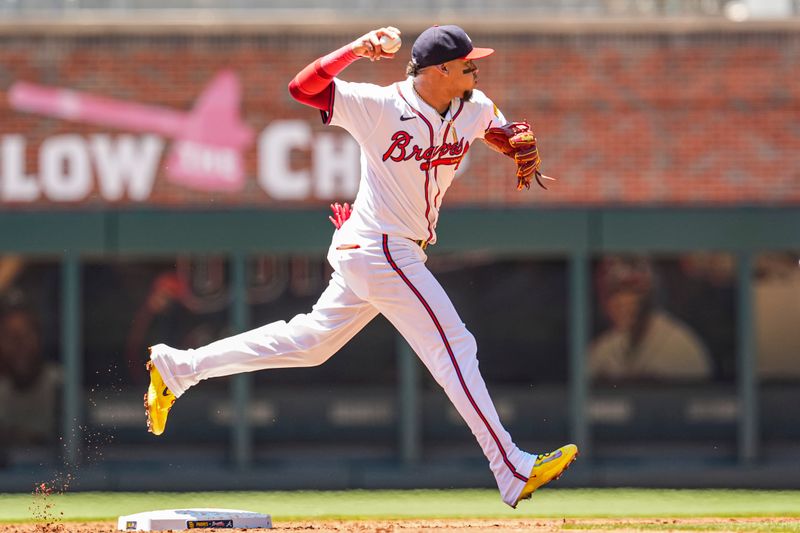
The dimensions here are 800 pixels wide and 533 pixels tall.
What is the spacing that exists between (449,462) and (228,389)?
229 cm

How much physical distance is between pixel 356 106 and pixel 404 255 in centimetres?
69

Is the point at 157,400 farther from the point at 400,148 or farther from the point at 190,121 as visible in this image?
the point at 190,121

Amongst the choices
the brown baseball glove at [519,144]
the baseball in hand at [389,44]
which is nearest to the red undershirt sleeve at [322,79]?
the baseball in hand at [389,44]

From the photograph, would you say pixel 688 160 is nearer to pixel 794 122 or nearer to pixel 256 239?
pixel 794 122

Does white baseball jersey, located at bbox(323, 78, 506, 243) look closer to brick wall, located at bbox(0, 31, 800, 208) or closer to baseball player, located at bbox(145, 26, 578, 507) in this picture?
baseball player, located at bbox(145, 26, 578, 507)

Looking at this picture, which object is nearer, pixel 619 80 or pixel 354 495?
pixel 354 495

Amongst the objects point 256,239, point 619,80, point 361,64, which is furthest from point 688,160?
point 256,239

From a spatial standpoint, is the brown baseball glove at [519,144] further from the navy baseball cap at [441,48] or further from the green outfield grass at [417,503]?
the green outfield grass at [417,503]

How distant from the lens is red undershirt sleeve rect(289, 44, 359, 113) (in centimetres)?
629

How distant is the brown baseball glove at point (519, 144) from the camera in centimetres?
677

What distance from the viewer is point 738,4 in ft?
45.4

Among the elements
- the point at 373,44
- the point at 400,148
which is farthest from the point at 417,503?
the point at 373,44

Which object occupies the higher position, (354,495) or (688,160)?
(688,160)

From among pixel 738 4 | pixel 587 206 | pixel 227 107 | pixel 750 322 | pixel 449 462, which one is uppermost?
pixel 738 4
